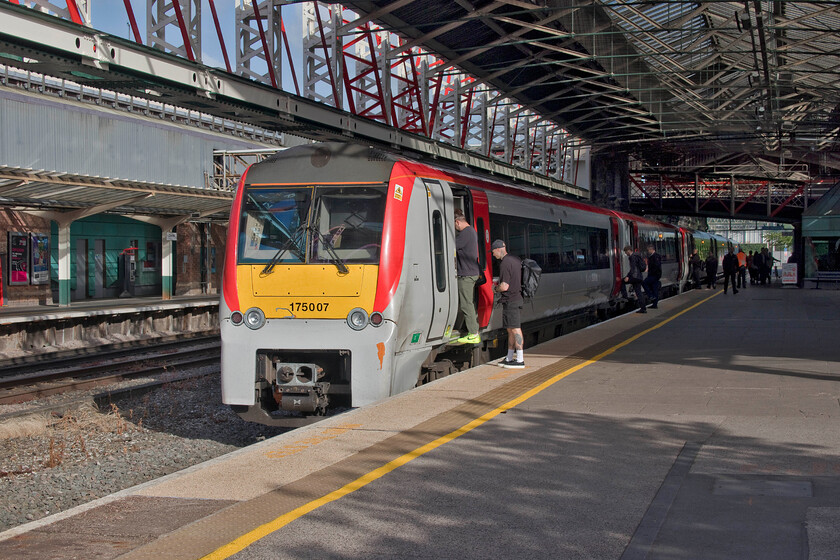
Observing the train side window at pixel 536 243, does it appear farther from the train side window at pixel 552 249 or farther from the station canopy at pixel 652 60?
the station canopy at pixel 652 60

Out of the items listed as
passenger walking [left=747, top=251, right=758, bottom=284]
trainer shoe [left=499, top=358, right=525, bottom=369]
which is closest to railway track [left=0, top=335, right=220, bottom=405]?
trainer shoe [left=499, top=358, right=525, bottom=369]

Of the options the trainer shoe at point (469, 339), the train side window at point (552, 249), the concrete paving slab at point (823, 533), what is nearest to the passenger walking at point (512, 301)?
the trainer shoe at point (469, 339)

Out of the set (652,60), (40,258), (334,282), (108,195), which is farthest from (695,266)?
(334,282)

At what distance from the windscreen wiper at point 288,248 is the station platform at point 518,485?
1.89 meters

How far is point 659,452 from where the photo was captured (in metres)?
6.59

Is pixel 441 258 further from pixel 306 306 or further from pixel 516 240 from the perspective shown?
pixel 516 240

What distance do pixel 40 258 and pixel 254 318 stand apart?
953 inches

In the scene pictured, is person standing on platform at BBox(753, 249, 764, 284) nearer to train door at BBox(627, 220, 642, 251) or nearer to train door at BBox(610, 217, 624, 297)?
train door at BBox(627, 220, 642, 251)

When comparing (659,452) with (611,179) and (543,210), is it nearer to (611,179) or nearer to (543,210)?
(543,210)

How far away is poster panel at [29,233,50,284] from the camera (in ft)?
100

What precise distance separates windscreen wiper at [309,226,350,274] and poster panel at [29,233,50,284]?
23737 mm

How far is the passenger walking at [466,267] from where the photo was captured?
37.4ft

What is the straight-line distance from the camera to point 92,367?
15609mm

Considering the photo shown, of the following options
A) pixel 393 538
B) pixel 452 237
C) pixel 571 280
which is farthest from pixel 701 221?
pixel 393 538
